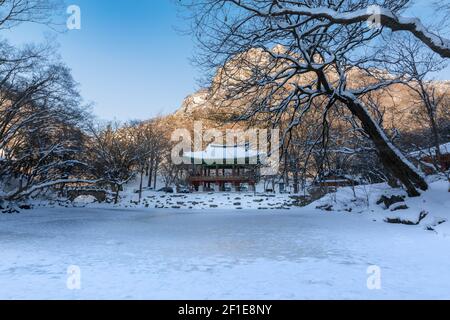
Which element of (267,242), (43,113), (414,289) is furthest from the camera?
(43,113)

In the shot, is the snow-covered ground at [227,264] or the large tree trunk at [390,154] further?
the large tree trunk at [390,154]

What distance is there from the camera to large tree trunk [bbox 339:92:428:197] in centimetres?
1119

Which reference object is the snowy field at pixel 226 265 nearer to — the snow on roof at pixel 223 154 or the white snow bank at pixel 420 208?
the white snow bank at pixel 420 208

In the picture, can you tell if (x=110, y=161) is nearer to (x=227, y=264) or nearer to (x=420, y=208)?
(x=420, y=208)

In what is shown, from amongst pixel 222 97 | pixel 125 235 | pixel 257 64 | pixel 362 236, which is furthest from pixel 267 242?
pixel 257 64

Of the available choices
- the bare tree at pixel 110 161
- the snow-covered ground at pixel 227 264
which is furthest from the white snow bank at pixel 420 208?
the bare tree at pixel 110 161

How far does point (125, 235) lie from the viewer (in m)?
8.56

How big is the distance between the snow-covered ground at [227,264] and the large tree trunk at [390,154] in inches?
121

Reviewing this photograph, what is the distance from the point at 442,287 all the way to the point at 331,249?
2.63m

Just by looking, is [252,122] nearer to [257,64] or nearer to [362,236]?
[257,64]

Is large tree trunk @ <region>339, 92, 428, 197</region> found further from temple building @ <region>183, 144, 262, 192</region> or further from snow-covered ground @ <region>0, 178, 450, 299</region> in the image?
temple building @ <region>183, 144, 262, 192</region>

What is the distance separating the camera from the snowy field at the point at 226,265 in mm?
3607

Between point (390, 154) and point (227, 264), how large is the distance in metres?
8.70

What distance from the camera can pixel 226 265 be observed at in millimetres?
4914
